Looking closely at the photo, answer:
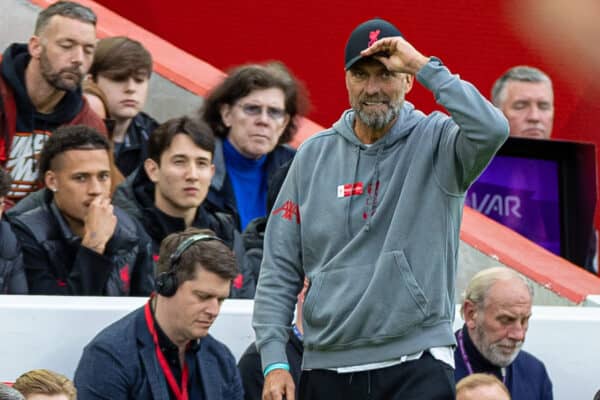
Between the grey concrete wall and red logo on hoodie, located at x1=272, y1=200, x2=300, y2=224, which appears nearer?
red logo on hoodie, located at x1=272, y1=200, x2=300, y2=224

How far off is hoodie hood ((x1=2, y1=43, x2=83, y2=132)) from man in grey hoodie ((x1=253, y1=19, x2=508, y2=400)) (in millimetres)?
2534

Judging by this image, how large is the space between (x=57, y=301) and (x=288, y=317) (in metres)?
1.28

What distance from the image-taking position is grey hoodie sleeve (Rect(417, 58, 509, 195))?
3.58 meters

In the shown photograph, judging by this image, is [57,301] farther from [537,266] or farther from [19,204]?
[537,266]

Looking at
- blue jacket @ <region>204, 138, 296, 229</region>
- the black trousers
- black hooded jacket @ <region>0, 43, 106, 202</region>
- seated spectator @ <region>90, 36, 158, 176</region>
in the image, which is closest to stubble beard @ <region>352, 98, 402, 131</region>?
the black trousers

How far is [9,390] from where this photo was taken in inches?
135

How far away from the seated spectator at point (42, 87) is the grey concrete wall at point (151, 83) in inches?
52.8

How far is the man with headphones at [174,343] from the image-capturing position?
4.58m

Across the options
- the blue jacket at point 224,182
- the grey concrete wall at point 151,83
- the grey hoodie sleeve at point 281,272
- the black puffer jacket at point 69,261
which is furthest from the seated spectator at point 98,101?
the grey hoodie sleeve at point 281,272

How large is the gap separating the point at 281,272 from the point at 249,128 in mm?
2652

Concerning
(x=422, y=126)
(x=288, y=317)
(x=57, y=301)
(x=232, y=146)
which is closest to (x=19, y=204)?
(x=57, y=301)

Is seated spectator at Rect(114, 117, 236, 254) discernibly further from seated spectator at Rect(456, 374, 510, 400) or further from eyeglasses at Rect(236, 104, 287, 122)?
seated spectator at Rect(456, 374, 510, 400)

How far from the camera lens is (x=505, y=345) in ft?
17.4

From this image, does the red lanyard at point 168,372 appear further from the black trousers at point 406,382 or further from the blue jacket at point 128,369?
the black trousers at point 406,382
